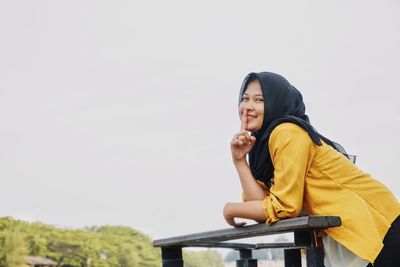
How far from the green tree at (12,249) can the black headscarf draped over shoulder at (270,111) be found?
1919 inches

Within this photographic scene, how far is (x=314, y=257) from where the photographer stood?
1.34 meters

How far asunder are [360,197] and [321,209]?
0.11m

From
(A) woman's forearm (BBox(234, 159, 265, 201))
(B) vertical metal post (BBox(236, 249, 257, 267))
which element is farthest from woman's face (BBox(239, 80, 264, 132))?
(B) vertical metal post (BBox(236, 249, 257, 267))

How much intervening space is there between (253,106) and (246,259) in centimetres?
83

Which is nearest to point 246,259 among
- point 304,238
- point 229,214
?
point 229,214

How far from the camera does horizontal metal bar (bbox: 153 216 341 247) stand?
127cm

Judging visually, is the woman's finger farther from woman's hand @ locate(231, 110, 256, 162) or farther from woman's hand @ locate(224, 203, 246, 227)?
woman's hand @ locate(224, 203, 246, 227)

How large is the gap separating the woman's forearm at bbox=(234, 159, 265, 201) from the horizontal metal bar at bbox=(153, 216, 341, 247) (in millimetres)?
133

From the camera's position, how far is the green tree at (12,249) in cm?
4734

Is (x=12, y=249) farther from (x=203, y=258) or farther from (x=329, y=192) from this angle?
(x=329, y=192)

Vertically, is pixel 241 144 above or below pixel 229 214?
above

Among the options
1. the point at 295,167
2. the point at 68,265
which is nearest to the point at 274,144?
the point at 295,167

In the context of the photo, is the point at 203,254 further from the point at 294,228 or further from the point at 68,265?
the point at 294,228

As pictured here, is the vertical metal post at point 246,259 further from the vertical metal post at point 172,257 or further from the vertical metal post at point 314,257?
the vertical metal post at point 314,257
